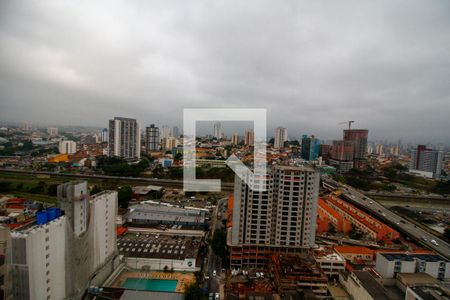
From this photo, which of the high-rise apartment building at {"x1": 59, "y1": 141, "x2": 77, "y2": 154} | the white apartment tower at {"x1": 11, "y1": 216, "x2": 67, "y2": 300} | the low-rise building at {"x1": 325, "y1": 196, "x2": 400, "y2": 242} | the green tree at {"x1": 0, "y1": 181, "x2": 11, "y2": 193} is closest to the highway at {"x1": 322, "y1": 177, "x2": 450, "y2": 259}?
the low-rise building at {"x1": 325, "y1": 196, "x2": 400, "y2": 242}

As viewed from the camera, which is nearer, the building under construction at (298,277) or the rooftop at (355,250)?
the building under construction at (298,277)

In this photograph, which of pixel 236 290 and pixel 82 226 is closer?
pixel 82 226

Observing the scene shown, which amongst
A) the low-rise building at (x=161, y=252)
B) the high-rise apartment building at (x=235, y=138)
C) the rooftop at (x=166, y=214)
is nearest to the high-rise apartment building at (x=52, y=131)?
the rooftop at (x=166, y=214)

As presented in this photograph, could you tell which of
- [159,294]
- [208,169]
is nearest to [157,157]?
[208,169]

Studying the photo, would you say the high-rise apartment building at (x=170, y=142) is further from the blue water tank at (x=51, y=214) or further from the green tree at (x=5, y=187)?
the blue water tank at (x=51, y=214)

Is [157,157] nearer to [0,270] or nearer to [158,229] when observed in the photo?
[158,229]

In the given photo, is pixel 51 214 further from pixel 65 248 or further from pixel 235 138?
pixel 235 138

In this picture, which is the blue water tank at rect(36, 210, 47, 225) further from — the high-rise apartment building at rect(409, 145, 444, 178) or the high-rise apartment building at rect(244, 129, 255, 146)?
the high-rise apartment building at rect(409, 145, 444, 178)
